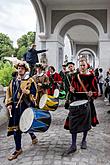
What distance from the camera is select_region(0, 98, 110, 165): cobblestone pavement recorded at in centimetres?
410

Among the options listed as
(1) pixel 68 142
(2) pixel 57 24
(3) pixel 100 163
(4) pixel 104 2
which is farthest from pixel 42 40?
(3) pixel 100 163

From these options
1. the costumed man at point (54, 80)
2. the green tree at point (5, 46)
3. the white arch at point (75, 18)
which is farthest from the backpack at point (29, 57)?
the green tree at point (5, 46)

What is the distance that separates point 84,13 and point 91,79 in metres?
10.4

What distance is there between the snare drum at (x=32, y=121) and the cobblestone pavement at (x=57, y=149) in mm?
454

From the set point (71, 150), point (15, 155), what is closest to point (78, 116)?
point (71, 150)

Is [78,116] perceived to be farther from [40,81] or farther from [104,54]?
[104,54]

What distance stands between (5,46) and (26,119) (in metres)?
36.5

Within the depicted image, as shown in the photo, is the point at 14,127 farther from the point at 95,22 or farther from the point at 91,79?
the point at 95,22

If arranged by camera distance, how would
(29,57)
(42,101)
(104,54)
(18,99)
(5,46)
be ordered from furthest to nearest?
(5,46), (104,54), (29,57), (42,101), (18,99)

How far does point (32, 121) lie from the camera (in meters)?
3.99

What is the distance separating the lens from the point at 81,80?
15.0 feet

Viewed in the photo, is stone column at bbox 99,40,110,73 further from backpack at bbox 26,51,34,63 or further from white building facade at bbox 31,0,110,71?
backpack at bbox 26,51,34,63

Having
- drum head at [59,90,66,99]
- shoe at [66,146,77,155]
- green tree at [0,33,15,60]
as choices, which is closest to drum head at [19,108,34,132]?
shoe at [66,146,77,155]

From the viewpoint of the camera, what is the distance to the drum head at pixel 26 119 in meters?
4.00
